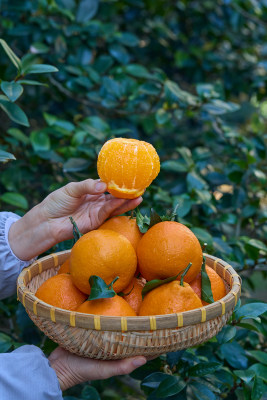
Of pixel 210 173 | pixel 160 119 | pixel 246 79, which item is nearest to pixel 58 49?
pixel 160 119

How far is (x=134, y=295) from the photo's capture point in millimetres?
1120

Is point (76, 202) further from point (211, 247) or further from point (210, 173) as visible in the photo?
point (210, 173)

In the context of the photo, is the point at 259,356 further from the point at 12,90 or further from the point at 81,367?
the point at 12,90

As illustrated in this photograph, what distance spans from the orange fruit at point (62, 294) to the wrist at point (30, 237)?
0.76 feet

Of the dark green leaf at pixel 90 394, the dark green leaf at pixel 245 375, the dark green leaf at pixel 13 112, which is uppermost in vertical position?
the dark green leaf at pixel 13 112

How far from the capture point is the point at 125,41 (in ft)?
7.93

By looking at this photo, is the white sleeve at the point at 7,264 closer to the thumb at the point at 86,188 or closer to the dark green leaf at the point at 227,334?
the thumb at the point at 86,188

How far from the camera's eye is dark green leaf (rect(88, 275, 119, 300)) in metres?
0.96

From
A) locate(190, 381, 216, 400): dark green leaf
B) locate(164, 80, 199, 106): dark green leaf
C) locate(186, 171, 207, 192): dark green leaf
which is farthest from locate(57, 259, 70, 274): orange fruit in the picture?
locate(164, 80, 199, 106): dark green leaf

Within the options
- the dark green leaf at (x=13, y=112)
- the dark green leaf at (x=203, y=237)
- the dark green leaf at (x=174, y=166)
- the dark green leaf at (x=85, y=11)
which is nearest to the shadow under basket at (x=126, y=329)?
the dark green leaf at (x=203, y=237)

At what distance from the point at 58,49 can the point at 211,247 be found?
1235 millimetres

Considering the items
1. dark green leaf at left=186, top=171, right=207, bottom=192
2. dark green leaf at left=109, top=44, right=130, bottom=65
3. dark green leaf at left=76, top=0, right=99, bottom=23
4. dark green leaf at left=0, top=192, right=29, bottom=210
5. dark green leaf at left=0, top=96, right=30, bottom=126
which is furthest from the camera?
dark green leaf at left=109, top=44, right=130, bottom=65

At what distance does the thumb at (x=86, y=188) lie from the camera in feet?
3.83

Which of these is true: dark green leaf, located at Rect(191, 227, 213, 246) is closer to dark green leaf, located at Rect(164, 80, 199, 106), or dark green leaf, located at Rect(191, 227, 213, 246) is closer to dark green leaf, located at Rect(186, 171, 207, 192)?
dark green leaf, located at Rect(186, 171, 207, 192)
